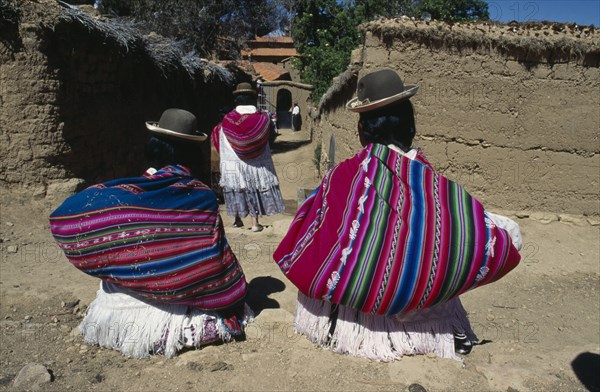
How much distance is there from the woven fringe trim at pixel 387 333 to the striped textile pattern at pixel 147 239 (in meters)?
0.72

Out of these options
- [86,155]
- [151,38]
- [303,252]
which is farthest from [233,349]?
[151,38]

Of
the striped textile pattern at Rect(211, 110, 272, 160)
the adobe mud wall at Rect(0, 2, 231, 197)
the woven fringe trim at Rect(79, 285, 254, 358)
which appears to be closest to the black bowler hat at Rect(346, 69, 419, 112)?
the woven fringe trim at Rect(79, 285, 254, 358)

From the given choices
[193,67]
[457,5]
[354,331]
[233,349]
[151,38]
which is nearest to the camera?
[354,331]

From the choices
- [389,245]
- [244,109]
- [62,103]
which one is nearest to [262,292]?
[389,245]

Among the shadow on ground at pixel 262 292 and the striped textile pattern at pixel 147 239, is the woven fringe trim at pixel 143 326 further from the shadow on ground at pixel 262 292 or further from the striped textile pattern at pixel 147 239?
the shadow on ground at pixel 262 292

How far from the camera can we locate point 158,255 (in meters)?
2.49

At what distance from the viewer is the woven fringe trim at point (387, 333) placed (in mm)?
2285

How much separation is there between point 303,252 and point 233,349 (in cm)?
91

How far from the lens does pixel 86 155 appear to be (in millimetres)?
5859

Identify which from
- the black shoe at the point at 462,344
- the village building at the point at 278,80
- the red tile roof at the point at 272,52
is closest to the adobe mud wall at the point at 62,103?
the black shoe at the point at 462,344

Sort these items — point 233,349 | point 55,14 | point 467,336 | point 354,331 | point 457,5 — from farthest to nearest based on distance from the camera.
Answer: point 457,5
point 55,14
point 233,349
point 467,336
point 354,331

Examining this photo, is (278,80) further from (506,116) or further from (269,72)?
(506,116)

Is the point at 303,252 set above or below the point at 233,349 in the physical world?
above

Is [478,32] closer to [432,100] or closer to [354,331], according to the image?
[432,100]
